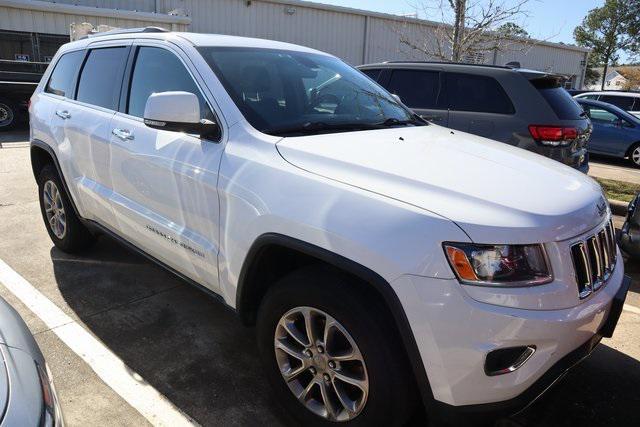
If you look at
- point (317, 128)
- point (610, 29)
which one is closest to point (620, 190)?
point (317, 128)

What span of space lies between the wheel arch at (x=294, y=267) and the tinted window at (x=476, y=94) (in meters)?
4.21

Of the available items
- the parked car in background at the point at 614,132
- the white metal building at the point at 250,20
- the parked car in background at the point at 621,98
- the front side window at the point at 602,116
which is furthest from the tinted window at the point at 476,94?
the parked car in background at the point at 621,98

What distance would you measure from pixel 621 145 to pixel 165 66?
448 inches

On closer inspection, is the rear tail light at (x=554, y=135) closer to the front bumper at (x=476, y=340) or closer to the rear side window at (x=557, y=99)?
the rear side window at (x=557, y=99)

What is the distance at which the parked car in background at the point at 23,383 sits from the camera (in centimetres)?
142

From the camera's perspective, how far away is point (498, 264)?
181 centimetres

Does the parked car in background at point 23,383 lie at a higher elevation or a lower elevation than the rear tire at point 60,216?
higher

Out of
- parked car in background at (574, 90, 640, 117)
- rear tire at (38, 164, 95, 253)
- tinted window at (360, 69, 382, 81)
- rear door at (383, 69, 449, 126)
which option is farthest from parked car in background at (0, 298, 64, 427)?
parked car in background at (574, 90, 640, 117)

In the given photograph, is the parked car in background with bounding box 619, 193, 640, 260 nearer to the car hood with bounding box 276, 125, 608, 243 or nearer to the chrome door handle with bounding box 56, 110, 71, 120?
the car hood with bounding box 276, 125, 608, 243

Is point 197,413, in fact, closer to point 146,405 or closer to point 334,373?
point 146,405

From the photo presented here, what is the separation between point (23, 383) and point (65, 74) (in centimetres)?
349

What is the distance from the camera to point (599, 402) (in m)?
2.74

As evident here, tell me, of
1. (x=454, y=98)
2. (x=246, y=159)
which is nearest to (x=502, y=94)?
(x=454, y=98)

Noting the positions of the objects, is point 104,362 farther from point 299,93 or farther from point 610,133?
point 610,133
